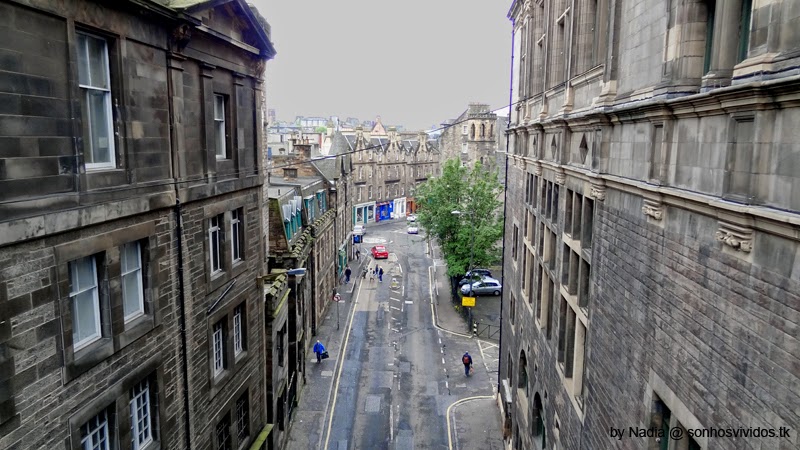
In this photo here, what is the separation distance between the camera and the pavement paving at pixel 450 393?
2578cm

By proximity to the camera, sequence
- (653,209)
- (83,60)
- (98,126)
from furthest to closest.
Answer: (98,126) → (83,60) → (653,209)

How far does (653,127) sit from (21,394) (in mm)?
10350

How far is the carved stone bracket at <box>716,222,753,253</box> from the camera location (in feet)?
19.5

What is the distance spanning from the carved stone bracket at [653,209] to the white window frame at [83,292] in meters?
9.53

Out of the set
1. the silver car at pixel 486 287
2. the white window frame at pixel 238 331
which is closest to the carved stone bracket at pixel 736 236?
the white window frame at pixel 238 331

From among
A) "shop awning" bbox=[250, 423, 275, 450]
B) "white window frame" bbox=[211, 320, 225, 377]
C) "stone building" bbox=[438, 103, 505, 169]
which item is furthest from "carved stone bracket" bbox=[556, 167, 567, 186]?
"stone building" bbox=[438, 103, 505, 169]

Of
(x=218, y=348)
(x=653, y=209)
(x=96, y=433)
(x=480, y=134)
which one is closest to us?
(x=653, y=209)

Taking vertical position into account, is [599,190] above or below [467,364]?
above

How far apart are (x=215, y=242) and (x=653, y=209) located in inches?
436

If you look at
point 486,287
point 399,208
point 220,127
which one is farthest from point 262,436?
point 399,208

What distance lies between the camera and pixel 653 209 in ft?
27.8

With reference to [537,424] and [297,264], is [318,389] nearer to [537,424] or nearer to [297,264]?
[297,264]

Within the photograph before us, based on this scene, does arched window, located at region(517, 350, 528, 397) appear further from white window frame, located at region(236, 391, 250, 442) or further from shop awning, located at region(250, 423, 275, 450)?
white window frame, located at region(236, 391, 250, 442)

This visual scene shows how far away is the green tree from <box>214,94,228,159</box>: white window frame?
27567 mm
